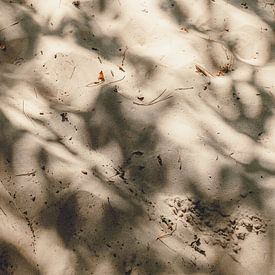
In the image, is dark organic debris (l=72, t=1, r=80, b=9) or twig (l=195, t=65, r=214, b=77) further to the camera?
dark organic debris (l=72, t=1, r=80, b=9)

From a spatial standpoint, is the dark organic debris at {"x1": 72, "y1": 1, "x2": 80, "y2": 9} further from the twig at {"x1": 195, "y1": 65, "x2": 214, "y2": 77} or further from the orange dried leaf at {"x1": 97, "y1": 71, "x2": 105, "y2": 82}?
the twig at {"x1": 195, "y1": 65, "x2": 214, "y2": 77}

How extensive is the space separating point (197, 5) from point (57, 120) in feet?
4.35

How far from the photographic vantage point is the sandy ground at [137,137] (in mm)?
1838

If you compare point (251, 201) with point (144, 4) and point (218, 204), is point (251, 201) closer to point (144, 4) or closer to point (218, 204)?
point (218, 204)

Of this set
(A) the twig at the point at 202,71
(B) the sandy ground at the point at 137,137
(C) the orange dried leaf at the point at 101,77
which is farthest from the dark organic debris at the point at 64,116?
(A) the twig at the point at 202,71

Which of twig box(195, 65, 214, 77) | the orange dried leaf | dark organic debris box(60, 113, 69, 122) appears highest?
twig box(195, 65, 214, 77)

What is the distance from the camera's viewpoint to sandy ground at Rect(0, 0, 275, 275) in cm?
184

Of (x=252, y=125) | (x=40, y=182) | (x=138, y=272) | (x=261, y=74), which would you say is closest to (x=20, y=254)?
(x=40, y=182)

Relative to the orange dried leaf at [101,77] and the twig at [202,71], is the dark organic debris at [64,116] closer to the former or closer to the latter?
the orange dried leaf at [101,77]

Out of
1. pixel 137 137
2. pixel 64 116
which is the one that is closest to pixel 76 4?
pixel 64 116

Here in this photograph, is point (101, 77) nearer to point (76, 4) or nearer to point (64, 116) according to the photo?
point (64, 116)

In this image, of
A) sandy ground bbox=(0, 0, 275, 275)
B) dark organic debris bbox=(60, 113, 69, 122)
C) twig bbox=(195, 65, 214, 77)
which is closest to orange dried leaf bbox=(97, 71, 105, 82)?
sandy ground bbox=(0, 0, 275, 275)

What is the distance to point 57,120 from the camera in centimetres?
222

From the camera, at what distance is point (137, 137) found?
2.15 m
